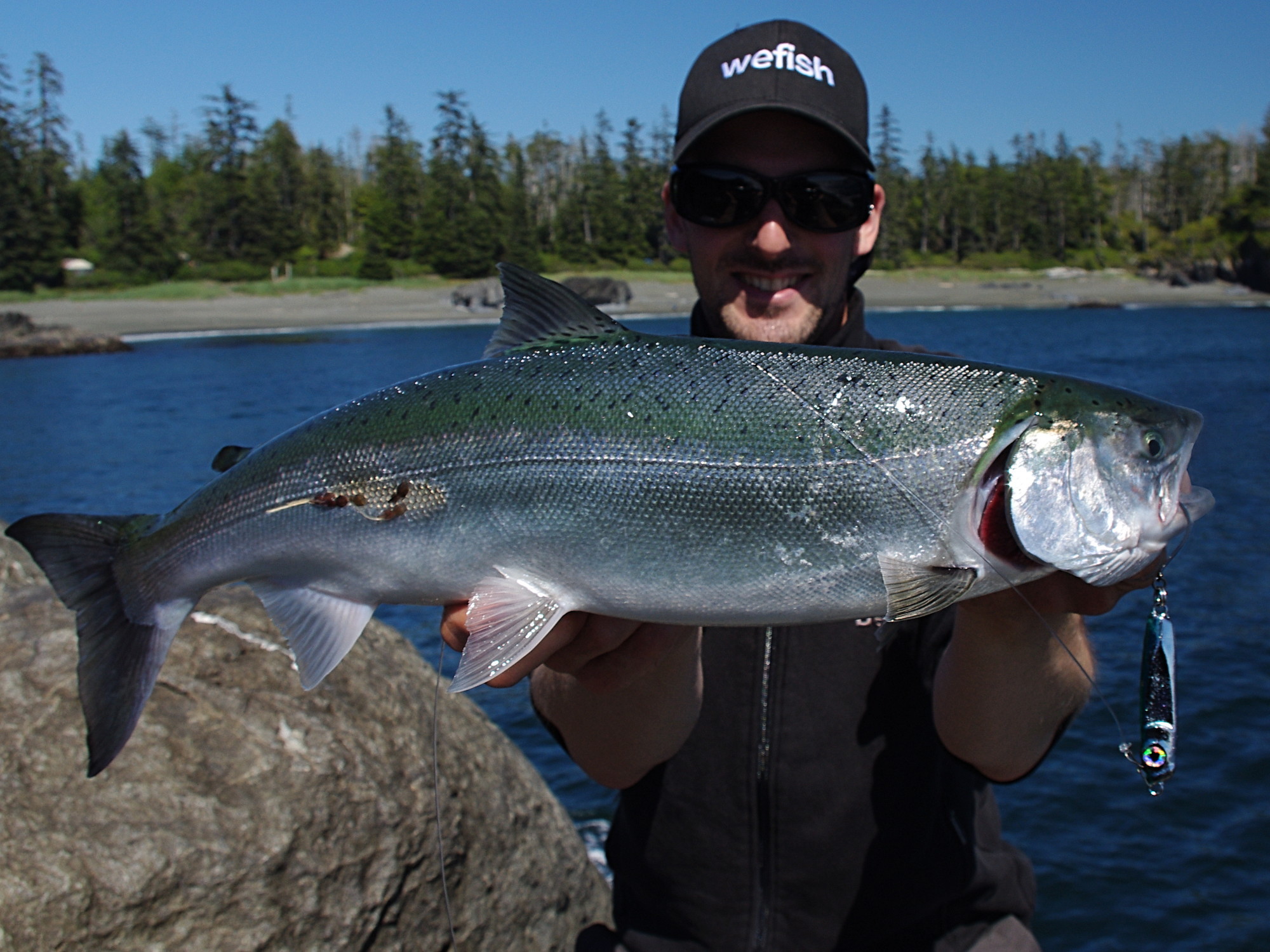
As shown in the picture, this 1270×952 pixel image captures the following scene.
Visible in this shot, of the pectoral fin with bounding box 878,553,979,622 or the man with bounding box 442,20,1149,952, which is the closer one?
the pectoral fin with bounding box 878,553,979,622

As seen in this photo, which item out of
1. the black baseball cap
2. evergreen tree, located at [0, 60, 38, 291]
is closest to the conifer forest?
evergreen tree, located at [0, 60, 38, 291]

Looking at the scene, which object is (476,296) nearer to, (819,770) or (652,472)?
(819,770)

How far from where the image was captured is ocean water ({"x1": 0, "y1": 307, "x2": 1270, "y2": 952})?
6840 millimetres

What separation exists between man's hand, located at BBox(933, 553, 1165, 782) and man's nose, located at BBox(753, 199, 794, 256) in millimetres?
1675

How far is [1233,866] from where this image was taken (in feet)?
22.9

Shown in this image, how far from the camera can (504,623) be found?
A: 238 cm

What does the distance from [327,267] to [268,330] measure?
22.5 m

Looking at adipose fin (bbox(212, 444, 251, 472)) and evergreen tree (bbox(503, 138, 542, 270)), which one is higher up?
evergreen tree (bbox(503, 138, 542, 270))

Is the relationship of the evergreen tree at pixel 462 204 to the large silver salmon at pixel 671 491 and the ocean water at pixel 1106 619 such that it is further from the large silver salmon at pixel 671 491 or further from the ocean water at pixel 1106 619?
the large silver salmon at pixel 671 491

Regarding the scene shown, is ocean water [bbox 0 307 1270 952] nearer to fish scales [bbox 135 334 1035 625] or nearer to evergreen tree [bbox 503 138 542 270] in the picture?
fish scales [bbox 135 334 1035 625]

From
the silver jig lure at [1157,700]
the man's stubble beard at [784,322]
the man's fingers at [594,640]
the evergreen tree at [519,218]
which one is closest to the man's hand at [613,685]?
the man's fingers at [594,640]

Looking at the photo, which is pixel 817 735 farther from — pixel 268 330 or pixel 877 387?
pixel 268 330

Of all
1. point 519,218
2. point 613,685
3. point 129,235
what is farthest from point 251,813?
point 519,218

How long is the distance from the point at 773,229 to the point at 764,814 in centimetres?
214
